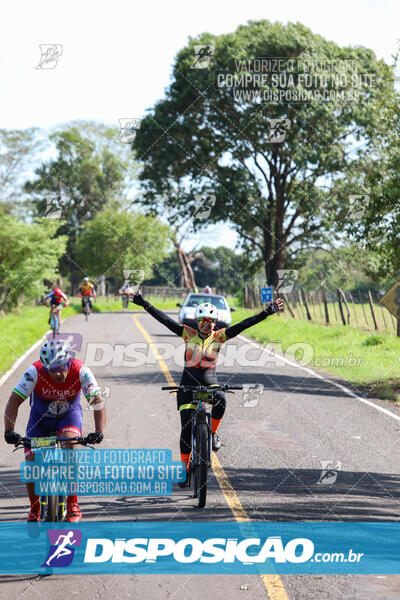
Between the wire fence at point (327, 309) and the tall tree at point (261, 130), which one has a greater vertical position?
the tall tree at point (261, 130)

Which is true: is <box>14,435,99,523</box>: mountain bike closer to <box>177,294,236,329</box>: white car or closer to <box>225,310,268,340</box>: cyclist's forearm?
<box>225,310,268,340</box>: cyclist's forearm

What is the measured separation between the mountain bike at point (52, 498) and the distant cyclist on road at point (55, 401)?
0.14 metres

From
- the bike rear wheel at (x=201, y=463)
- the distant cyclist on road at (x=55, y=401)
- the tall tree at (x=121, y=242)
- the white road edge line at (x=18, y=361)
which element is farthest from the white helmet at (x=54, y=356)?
the tall tree at (x=121, y=242)

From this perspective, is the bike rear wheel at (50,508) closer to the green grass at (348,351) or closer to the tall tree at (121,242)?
the green grass at (348,351)

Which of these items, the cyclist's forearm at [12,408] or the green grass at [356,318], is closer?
the cyclist's forearm at [12,408]

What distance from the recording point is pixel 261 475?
898 centimetres

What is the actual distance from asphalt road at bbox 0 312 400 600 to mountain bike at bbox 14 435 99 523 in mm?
496

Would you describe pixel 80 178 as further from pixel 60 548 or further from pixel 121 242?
pixel 60 548

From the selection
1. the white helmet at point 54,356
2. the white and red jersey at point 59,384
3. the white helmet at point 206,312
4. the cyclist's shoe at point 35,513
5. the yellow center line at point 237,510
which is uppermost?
the white helmet at point 206,312

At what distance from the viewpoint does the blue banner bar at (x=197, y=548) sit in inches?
237

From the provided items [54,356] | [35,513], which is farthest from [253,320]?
[35,513]

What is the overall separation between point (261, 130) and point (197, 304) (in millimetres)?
13444

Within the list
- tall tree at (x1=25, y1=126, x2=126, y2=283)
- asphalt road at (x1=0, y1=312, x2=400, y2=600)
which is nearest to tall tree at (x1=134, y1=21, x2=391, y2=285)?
asphalt road at (x1=0, y1=312, x2=400, y2=600)

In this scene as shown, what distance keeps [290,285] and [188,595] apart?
123ft
